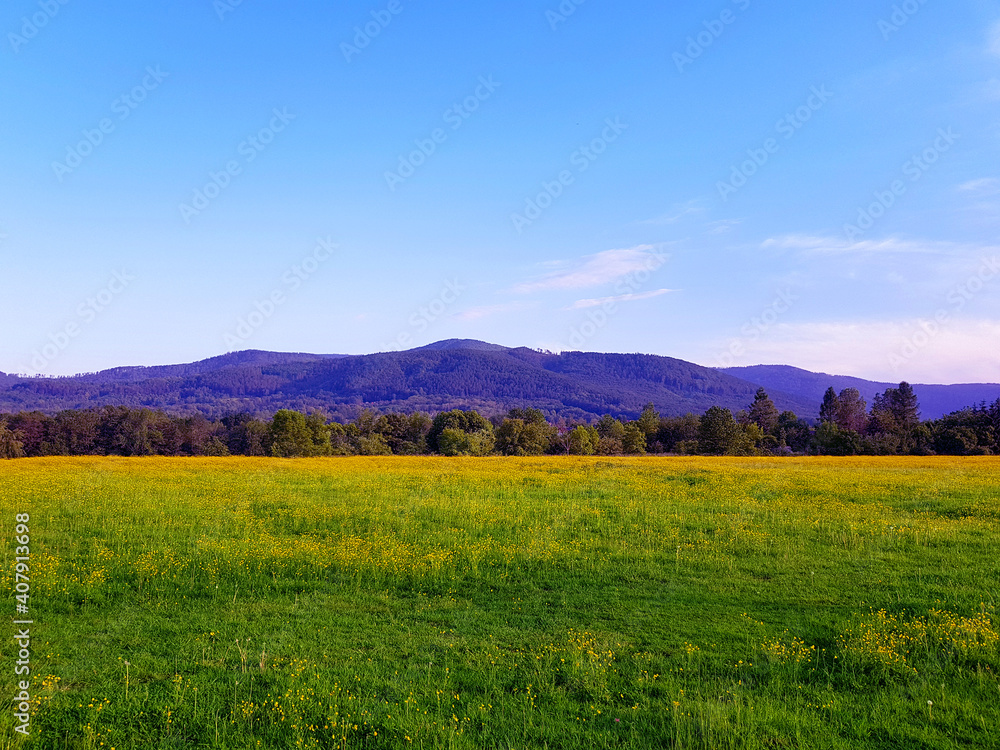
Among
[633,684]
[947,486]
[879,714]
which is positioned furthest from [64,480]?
[947,486]

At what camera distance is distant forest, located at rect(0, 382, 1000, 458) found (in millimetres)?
65312

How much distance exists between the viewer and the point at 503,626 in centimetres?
1001

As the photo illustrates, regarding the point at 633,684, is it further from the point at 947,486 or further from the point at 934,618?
the point at 947,486

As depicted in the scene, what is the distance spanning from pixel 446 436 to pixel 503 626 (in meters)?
63.0

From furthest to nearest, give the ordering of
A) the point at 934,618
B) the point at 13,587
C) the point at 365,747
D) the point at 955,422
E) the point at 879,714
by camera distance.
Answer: the point at 955,422
the point at 13,587
the point at 934,618
the point at 879,714
the point at 365,747

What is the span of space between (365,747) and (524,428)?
75076 mm

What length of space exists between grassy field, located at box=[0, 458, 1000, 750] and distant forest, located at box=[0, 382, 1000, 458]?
164 ft

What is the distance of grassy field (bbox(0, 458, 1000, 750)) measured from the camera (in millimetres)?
6863

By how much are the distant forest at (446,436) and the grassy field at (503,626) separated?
50070 millimetres

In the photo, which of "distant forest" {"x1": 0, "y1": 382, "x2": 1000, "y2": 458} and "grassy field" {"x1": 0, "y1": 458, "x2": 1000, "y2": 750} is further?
"distant forest" {"x1": 0, "y1": 382, "x2": 1000, "y2": 458}

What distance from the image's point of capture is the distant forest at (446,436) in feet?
214

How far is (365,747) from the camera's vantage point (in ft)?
21.3

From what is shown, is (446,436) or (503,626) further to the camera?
(446,436)

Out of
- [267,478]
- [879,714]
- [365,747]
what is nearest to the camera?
[365,747]
